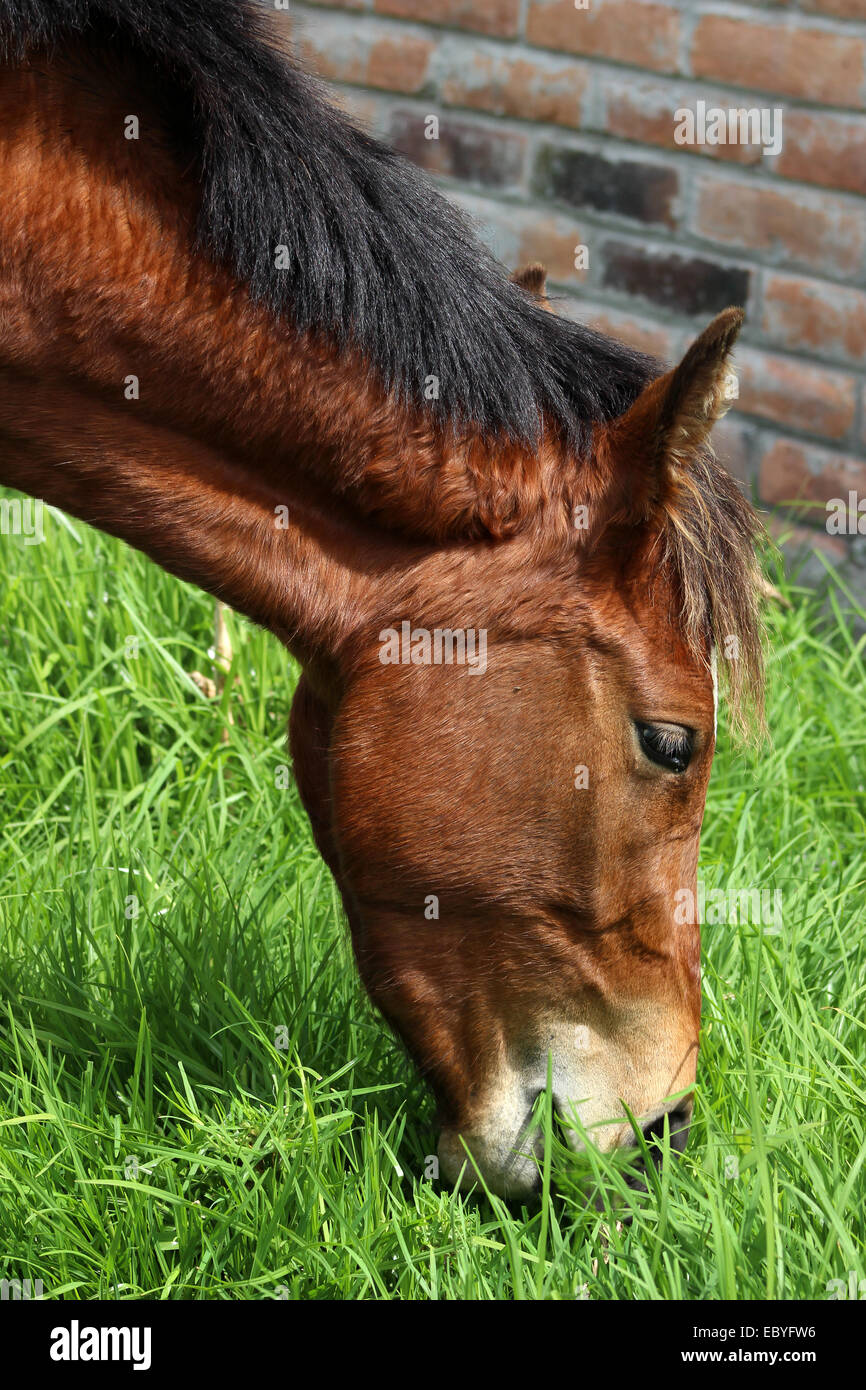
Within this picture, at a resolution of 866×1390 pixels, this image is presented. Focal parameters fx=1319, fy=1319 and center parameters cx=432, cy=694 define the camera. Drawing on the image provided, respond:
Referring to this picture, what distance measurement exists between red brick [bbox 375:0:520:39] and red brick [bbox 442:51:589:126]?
9 cm

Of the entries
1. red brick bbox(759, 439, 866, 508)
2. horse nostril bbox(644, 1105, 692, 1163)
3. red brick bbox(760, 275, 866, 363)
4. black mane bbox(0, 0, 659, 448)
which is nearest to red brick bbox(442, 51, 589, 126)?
red brick bbox(760, 275, 866, 363)

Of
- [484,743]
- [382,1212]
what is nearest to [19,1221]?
[382,1212]

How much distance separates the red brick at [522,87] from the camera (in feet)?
14.9

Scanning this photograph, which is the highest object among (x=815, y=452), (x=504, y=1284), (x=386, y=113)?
(x=386, y=113)

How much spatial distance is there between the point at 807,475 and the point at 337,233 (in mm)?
2938

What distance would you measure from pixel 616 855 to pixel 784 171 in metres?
3.08

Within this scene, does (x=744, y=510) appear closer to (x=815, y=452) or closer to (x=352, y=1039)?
(x=352, y=1039)

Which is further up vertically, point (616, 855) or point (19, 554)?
point (19, 554)

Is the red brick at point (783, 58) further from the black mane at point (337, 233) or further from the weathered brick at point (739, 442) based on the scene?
the black mane at point (337, 233)

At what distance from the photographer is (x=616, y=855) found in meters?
1.99

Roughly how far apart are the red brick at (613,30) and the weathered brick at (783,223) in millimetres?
443

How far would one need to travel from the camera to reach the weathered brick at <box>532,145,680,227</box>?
447 cm

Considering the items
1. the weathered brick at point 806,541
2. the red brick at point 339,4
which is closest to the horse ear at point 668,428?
the weathered brick at point 806,541

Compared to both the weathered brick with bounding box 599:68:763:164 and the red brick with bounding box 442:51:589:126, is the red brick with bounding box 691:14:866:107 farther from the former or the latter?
the red brick with bounding box 442:51:589:126
